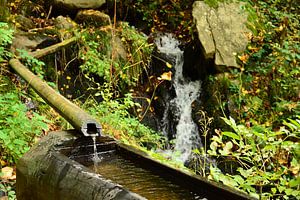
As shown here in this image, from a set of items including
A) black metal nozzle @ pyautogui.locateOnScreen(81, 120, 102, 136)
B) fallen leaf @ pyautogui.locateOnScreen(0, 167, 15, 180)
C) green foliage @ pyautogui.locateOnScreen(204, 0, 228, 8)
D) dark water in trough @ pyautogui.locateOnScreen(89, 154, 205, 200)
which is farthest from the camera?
green foliage @ pyautogui.locateOnScreen(204, 0, 228, 8)

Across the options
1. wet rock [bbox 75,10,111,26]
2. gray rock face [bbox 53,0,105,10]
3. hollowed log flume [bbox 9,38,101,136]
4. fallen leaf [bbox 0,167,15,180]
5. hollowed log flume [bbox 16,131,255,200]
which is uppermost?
gray rock face [bbox 53,0,105,10]

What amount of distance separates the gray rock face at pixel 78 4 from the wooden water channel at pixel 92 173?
14.9ft

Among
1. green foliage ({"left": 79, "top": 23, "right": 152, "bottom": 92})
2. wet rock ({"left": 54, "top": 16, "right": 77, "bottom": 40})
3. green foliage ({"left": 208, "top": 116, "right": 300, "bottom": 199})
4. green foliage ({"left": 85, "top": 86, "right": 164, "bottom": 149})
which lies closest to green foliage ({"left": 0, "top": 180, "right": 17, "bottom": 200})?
green foliage ({"left": 85, "top": 86, "right": 164, "bottom": 149})

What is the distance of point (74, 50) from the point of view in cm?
707

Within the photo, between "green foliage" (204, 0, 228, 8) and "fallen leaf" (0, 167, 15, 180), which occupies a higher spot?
"green foliage" (204, 0, 228, 8)

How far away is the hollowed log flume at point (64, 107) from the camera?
3430 millimetres

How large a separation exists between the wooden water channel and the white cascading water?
3.80 m

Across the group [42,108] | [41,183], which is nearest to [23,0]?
[42,108]

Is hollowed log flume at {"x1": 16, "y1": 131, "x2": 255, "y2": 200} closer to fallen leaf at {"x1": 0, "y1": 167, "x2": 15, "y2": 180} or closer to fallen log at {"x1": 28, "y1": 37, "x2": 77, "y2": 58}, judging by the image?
fallen leaf at {"x1": 0, "y1": 167, "x2": 15, "y2": 180}

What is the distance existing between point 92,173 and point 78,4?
6.15 m

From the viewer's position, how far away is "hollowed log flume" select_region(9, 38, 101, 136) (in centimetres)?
343

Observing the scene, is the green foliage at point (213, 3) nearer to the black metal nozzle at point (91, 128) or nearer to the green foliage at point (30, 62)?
the green foliage at point (30, 62)

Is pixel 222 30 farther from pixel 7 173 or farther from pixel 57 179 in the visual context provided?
pixel 57 179

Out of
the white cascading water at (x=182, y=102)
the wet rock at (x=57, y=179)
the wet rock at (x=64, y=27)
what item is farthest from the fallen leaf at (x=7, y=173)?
the white cascading water at (x=182, y=102)
